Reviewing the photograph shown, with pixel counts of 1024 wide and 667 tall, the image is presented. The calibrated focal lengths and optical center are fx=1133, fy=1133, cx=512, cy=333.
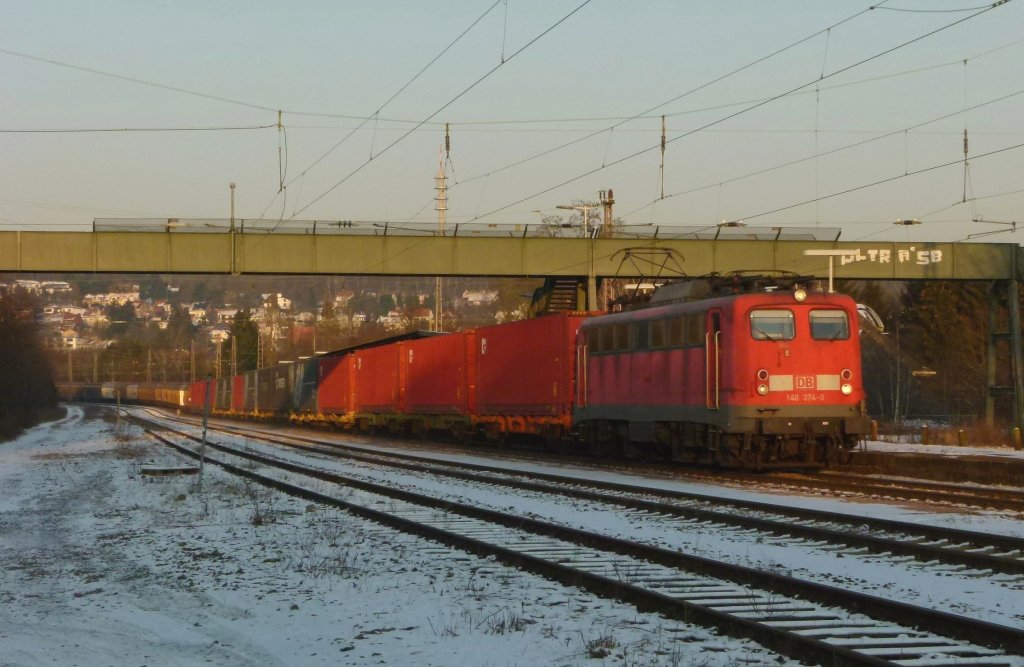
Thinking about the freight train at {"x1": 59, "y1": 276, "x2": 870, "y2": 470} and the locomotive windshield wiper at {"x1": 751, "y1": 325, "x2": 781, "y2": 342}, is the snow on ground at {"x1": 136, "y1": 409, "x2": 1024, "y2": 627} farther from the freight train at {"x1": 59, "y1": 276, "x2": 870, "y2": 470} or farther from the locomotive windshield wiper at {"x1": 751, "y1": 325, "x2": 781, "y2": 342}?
the locomotive windshield wiper at {"x1": 751, "y1": 325, "x2": 781, "y2": 342}

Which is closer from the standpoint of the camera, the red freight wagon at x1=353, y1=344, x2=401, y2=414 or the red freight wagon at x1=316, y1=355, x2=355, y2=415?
the red freight wagon at x1=353, y1=344, x2=401, y2=414

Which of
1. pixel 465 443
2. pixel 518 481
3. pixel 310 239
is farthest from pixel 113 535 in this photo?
pixel 310 239

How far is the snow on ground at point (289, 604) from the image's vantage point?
7.66 metres

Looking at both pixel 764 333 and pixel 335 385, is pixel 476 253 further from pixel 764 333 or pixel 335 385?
pixel 764 333

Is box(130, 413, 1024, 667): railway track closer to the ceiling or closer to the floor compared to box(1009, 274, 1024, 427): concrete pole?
closer to the floor

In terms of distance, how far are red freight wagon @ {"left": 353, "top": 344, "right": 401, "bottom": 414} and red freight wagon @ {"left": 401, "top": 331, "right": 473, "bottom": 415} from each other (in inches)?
53.1

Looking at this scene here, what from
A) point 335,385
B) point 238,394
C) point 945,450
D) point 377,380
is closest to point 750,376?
point 945,450

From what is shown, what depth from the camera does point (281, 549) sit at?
12.6m

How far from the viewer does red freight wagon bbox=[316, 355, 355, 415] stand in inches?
2000

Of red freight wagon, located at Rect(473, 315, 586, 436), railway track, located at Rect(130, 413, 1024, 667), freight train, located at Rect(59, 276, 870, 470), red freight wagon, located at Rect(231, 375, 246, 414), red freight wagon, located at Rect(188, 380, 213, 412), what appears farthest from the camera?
red freight wagon, located at Rect(188, 380, 213, 412)

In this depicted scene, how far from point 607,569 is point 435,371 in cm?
2774

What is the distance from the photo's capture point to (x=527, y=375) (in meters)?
30.3

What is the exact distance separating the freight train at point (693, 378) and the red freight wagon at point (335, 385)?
1698 cm

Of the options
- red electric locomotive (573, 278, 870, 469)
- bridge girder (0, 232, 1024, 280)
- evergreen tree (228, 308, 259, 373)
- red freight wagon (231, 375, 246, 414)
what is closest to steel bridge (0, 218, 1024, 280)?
bridge girder (0, 232, 1024, 280)
